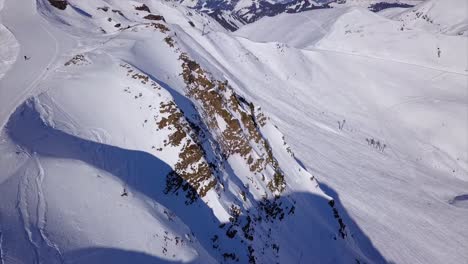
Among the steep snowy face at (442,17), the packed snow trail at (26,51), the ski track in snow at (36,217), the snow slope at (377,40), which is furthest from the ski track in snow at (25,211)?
the steep snowy face at (442,17)

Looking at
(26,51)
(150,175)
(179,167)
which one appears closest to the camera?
(150,175)

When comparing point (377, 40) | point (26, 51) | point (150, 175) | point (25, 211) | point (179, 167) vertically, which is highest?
point (26, 51)

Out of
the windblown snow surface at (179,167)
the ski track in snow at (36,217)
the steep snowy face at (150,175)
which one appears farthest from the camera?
the windblown snow surface at (179,167)

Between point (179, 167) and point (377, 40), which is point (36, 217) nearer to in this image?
point (179, 167)

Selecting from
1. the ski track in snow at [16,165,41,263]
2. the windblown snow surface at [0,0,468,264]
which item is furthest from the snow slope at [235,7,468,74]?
the ski track in snow at [16,165,41,263]

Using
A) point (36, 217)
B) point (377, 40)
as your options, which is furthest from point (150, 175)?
point (377, 40)

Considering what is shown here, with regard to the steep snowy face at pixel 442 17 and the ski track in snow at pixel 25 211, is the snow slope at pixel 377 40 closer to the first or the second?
the steep snowy face at pixel 442 17
